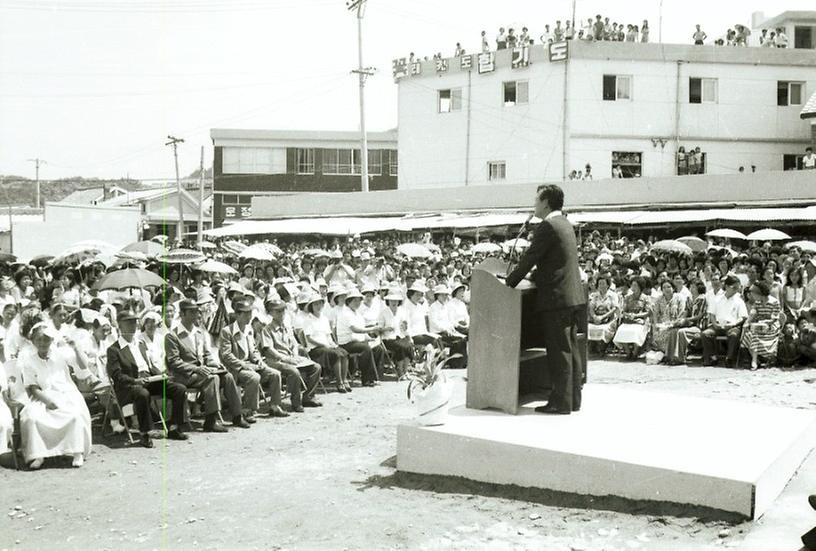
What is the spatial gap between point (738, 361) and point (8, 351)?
34.0 feet

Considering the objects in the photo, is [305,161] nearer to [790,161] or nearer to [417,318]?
[790,161]

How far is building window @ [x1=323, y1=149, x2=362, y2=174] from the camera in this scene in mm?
53531

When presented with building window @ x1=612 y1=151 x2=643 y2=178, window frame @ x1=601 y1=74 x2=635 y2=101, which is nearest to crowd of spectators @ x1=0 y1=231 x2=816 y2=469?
building window @ x1=612 y1=151 x2=643 y2=178

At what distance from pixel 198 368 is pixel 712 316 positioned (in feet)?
27.7

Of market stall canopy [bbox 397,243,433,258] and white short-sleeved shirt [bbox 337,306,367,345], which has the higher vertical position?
market stall canopy [bbox 397,243,433,258]

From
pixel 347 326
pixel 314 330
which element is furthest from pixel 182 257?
pixel 314 330

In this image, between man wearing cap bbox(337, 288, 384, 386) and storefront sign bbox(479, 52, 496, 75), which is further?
storefront sign bbox(479, 52, 496, 75)

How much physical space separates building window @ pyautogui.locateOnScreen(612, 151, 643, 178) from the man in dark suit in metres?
30.6

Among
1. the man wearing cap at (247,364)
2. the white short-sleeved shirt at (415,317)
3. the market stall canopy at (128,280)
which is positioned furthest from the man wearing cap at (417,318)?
the market stall canopy at (128,280)

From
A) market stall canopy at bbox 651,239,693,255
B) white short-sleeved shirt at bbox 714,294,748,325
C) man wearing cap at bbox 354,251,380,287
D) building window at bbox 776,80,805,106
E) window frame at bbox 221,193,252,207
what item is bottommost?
white short-sleeved shirt at bbox 714,294,748,325

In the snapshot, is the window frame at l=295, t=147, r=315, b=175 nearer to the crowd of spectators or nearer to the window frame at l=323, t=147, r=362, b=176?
the window frame at l=323, t=147, r=362, b=176

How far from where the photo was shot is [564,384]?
23.2ft

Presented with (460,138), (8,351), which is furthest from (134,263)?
(460,138)

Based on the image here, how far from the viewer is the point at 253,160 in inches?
2104
